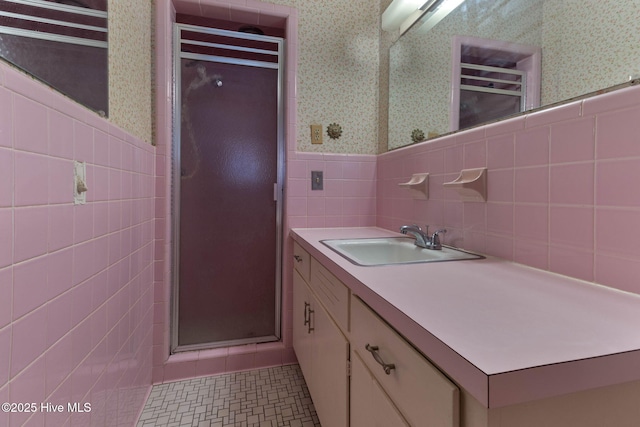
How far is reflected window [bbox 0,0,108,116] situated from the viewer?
599mm

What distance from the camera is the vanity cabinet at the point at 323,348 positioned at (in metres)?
0.92

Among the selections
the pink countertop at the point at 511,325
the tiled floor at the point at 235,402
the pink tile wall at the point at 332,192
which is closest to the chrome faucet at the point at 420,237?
the pink countertop at the point at 511,325

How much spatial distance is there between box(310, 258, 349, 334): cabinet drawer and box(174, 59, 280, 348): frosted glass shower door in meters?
0.73

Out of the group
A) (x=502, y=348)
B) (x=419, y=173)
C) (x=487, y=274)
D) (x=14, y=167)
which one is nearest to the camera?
(x=502, y=348)

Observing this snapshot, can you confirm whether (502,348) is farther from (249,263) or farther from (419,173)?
(249,263)

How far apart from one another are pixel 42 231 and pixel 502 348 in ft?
2.98

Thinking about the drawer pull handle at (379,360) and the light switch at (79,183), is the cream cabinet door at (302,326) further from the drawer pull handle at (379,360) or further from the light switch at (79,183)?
the light switch at (79,183)

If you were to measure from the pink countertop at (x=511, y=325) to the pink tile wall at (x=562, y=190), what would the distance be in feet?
0.25

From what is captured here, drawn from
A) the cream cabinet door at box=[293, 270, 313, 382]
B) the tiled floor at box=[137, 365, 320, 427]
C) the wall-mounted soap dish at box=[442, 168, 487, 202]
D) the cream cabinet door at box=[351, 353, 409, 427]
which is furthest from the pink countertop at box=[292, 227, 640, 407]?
the tiled floor at box=[137, 365, 320, 427]

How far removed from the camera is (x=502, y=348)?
1.38ft

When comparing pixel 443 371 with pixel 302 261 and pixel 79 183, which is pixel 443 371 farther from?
pixel 302 261

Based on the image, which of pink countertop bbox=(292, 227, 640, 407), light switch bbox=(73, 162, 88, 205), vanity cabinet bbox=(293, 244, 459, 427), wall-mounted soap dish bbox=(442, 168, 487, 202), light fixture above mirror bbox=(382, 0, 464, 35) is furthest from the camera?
light fixture above mirror bbox=(382, 0, 464, 35)

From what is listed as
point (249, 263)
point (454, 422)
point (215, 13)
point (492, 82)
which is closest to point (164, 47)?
point (215, 13)

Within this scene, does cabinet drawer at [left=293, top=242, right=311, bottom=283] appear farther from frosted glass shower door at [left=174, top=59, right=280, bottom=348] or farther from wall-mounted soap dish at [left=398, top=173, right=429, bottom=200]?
wall-mounted soap dish at [left=398, top=173, right=429, bottom=200]
